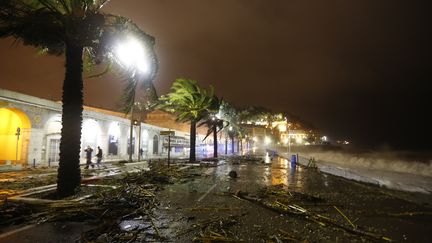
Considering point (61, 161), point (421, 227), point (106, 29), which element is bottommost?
point (421, 227)

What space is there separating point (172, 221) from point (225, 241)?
201cm

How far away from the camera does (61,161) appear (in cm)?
986

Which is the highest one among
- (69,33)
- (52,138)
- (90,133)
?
(69,33)

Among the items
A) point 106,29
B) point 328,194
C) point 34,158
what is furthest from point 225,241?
point 34,158

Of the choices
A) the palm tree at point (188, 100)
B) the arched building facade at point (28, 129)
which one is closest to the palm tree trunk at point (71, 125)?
the arched building facade at point (28, 129)

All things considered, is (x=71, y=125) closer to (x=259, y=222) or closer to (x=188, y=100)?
(x=259, y=222)

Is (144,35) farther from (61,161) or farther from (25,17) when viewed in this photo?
(61,161)

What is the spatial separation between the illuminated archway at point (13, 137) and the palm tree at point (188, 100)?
1198 cm

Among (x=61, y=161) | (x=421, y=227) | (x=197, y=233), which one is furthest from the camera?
(x=61, y=161)

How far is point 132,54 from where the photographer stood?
455 inches

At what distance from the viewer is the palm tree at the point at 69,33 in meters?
9.06

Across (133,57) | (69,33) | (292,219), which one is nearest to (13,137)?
(133,57)

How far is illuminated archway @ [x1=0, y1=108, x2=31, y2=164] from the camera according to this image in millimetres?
23141

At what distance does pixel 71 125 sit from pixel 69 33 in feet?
10.6
